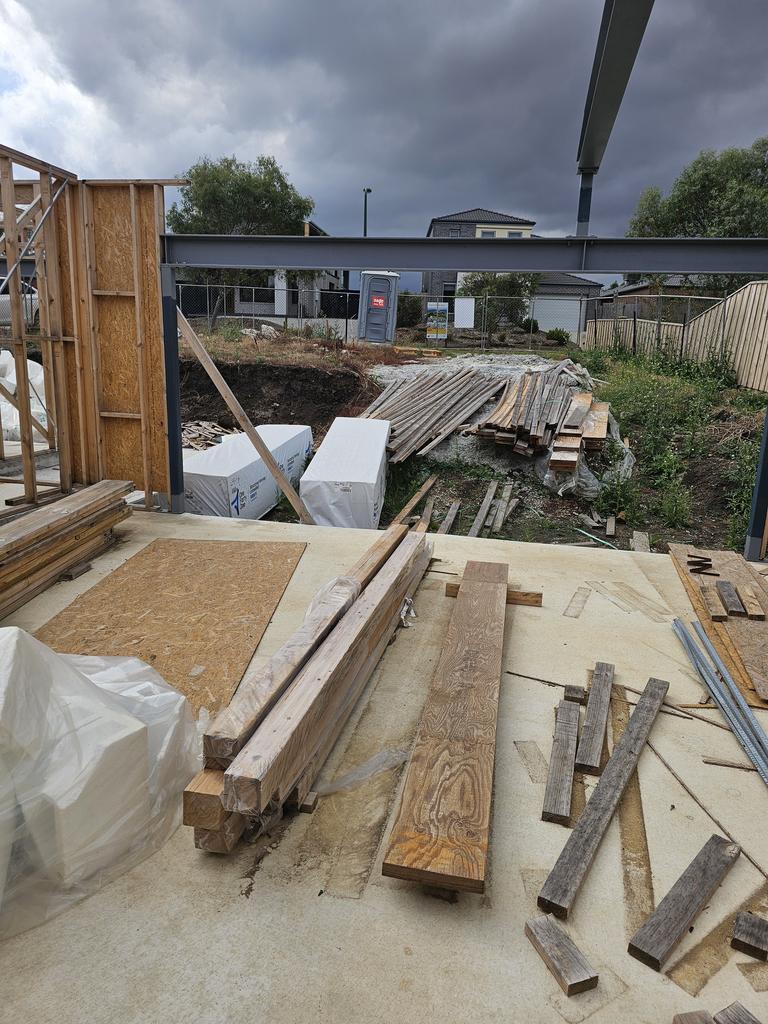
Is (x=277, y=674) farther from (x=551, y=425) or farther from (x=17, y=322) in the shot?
(x=551, y=425)

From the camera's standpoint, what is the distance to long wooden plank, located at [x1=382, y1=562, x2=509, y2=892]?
2.94m

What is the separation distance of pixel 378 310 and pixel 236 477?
62.9ft

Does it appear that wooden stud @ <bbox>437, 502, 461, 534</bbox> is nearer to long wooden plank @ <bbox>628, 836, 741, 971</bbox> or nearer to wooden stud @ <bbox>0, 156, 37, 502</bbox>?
wooden stud @ <bbox>0, 156, 37, 502</bbox>

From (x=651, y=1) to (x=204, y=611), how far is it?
683 cm

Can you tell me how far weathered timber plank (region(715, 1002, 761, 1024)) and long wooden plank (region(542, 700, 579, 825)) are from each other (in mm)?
1119

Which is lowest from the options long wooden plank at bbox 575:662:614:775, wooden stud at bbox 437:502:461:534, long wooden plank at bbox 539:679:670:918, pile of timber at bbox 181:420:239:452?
wooden stud at bbox 437:502:461:534

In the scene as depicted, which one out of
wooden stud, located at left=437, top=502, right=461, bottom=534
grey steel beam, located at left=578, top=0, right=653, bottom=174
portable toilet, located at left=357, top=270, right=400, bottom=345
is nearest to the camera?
grey steel beam, located at left=578, top=0, right=653, bottom=174

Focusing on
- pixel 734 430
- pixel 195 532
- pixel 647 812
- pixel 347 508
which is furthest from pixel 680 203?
pixel 647 812

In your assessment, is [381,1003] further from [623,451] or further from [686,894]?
[623,451]

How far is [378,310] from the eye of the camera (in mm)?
27344

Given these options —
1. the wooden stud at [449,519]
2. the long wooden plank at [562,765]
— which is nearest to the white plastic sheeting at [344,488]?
the wooden stud at [449,519]

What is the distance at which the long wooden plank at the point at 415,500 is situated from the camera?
1119cm

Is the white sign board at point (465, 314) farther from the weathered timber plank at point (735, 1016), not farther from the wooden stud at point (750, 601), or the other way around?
the weathered timber plank at point (735, 1016)

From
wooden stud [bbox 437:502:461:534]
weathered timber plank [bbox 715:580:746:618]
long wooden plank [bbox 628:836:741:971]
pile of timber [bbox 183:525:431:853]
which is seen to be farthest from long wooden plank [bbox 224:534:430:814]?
wooden stud [bbox 437:502:461:534]
